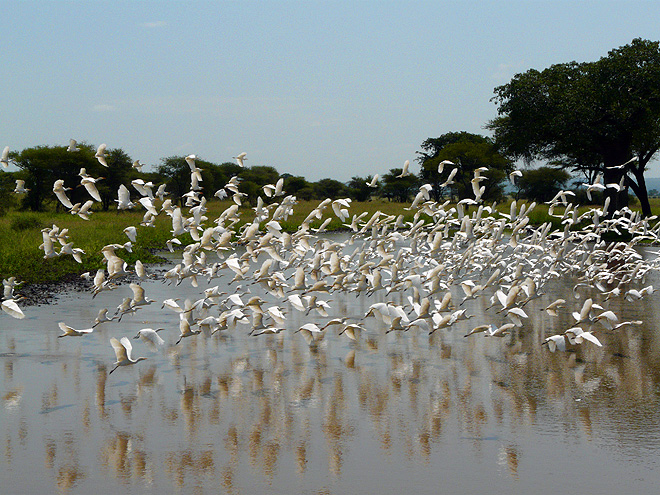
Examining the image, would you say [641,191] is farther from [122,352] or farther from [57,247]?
[122,352]

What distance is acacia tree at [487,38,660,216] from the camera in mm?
35281

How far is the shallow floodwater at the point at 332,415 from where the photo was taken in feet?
19.2

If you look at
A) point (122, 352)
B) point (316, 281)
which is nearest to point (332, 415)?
point (122, 352)

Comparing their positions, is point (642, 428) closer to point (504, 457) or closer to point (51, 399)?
point (504, 457)

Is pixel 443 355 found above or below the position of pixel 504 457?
above

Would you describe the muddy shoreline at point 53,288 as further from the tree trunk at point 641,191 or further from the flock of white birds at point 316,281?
the tree trunk at point 641,191

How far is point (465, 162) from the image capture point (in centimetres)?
6994

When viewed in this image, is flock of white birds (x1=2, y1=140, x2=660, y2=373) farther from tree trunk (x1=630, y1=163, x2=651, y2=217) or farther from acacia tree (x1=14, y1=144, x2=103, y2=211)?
acacia tree (x1=14, y1=144, x2=103, y2=211)

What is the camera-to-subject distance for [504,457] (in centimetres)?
627

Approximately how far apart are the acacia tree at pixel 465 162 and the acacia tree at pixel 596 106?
2194 centimetres

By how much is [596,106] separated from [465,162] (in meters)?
34.1

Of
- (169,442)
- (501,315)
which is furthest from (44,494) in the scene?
(501,315)

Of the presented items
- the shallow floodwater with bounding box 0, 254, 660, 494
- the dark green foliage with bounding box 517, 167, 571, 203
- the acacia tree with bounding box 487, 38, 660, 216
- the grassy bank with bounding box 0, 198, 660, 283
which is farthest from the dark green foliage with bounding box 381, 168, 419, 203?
the shallow floodwater with bounding box 0, 254, 660, 494

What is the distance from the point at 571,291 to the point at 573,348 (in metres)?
6.43
